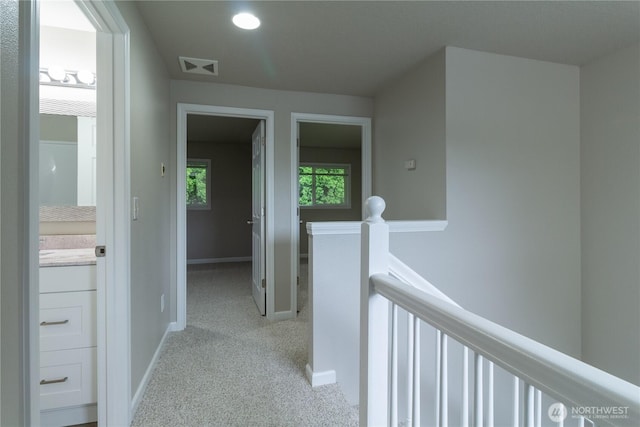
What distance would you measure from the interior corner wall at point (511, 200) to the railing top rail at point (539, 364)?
1.53 metres

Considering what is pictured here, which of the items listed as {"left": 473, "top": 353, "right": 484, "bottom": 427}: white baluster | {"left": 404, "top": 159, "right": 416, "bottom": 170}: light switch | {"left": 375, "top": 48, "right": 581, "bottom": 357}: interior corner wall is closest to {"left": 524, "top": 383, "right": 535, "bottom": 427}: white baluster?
{"left": 473, "top": 353, "right": 484, "bottom": 427}: white baluster

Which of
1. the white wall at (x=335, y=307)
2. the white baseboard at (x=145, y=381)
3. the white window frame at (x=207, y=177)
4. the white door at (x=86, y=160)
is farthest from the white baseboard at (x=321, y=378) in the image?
the white window frame at (x=207, y=177)

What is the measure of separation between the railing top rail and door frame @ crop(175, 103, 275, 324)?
2.44 metres

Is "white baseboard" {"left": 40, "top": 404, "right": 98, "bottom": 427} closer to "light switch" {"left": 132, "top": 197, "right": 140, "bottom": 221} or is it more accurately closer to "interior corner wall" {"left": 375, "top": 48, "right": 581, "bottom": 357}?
"light switch" {"left": 132, "top": 197, "right": 140, "bottom": 221}

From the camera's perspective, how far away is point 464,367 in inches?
32.3

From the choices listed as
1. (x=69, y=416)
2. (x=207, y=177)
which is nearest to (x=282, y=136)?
(x=69, y=416)

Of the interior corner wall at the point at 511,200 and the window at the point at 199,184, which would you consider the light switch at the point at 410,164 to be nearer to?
the interior corner wall at the point at 511,200

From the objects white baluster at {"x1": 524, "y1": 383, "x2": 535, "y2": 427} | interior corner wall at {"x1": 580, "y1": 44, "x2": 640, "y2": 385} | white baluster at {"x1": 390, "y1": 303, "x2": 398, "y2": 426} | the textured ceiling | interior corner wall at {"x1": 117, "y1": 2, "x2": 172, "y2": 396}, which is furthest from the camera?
interior corner wall at {"x1": 580, "y1": 44, "x2": 640, "y2": 385}

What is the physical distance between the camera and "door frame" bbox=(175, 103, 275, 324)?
2.89 meters

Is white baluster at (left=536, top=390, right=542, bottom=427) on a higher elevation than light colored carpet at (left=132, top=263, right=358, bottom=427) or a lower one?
higher

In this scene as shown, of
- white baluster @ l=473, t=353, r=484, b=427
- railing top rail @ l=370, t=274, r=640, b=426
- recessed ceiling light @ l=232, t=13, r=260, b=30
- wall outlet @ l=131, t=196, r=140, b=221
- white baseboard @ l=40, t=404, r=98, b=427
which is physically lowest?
white baseboard @ l=40, t=404, r=98, b=427

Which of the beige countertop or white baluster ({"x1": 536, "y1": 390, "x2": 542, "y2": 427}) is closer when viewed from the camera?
white baluster ({"x1": 536, "y1": 390, "x2": 542, "y2": 427})

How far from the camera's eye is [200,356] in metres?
2.33

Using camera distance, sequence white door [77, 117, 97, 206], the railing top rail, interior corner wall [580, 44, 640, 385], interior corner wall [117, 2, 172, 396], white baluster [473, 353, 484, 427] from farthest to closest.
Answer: interior corner wall [580, 44, 640, 385] → white door [77, 117, 97, 206] → interior corner wall [117, 2, 172, 396] → white baluster [473, 353, 484, 427] → the railing top rail
